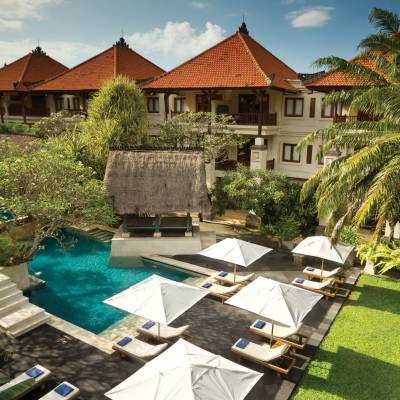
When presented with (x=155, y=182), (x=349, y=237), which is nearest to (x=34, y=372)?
(x=155, y=182)

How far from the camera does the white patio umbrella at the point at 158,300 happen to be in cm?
1061

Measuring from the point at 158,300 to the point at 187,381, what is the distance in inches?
146

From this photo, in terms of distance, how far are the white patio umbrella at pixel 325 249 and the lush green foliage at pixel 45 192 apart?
8794 mm

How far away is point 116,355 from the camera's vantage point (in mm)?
11023

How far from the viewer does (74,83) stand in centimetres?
3089

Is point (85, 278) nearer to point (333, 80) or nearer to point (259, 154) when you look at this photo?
point (259, 154)

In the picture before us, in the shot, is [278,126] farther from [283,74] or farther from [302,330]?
[302,330]

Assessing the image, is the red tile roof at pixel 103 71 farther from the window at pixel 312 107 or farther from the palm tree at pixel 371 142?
the palm tree at pixel 371 142

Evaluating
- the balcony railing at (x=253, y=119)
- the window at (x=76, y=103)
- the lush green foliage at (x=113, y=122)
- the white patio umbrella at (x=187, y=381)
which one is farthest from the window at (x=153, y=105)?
the white patio umbrella at (x=187, y=381)

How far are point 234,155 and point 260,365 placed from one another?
19.1 m

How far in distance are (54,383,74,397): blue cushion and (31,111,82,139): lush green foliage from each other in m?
21.1

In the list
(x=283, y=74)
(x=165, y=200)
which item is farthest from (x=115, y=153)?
(x=283, y=74)

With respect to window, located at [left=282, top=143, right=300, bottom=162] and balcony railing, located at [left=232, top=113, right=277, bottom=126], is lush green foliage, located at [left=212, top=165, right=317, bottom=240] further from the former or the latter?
balcony railing, located at [left=232, top=113, right=277, bottom=126]

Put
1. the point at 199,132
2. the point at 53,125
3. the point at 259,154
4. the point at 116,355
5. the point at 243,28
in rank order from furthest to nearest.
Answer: the point at 243,28 → the point at 53,125 → the point at 259,154 → the point at 199,132 → the point at 116,355
